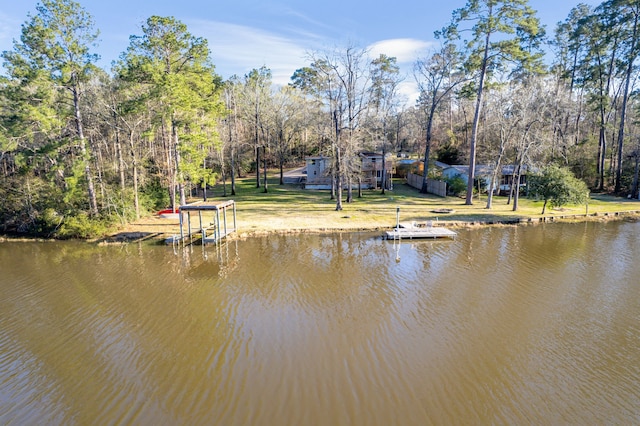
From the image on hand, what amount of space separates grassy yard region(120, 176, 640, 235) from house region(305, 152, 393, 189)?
13.5 ft

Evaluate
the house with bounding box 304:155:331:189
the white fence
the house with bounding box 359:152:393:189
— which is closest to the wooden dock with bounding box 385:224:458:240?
the white fence

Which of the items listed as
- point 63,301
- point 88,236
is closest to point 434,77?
point 88,236

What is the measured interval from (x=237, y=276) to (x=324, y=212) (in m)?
13.1

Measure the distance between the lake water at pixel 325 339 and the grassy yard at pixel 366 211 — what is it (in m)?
5.71

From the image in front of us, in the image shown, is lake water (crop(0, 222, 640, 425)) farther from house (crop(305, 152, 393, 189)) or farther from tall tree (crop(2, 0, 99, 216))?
house (crop(305, 152, 393, 189))

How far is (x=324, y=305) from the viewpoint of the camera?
1231 cm

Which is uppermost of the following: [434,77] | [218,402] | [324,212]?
[434,77]

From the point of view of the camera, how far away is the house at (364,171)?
40.5m

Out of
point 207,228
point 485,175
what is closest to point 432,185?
point 485,175

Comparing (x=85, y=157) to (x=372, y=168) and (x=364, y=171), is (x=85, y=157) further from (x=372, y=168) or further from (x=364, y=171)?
(x=372, y=168)

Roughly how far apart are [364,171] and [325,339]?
105 feet

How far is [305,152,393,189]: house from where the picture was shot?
40.5m

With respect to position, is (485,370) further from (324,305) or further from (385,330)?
(324,305)

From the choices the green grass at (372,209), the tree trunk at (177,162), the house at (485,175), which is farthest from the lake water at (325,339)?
the house at (485,175)
